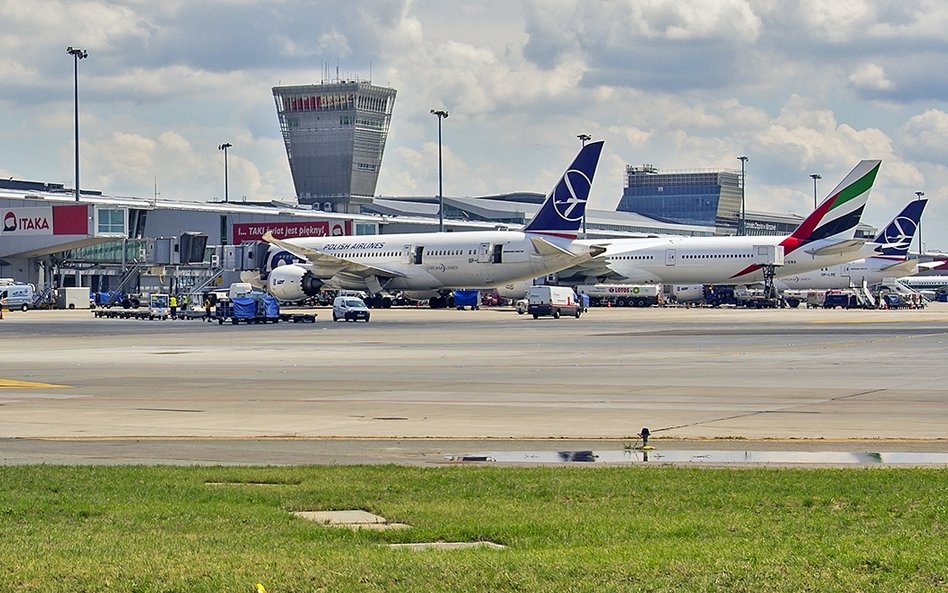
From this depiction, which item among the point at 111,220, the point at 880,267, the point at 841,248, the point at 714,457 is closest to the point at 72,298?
the point at 111,220

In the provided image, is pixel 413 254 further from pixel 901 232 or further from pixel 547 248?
pixel 901 232

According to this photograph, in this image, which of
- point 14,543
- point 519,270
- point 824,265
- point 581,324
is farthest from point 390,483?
Answer: point 824,265

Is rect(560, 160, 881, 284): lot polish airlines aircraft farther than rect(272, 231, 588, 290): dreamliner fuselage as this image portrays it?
Yes

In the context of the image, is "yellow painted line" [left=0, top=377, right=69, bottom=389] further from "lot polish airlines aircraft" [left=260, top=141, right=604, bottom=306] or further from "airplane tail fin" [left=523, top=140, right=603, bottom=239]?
"airplane tail fin" [left=523, top=140, right=603, bottom=239]

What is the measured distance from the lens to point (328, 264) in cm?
9688

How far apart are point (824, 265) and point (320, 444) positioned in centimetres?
8916

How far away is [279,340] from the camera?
53.4m

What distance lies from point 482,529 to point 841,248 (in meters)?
93.9

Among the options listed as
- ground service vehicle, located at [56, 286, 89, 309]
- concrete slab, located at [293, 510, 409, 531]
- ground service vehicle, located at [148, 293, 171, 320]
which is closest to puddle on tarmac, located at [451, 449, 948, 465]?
concrete slab, located at [293, 510, 409, 531]

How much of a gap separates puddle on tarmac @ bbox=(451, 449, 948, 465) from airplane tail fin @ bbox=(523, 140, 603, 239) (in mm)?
76163

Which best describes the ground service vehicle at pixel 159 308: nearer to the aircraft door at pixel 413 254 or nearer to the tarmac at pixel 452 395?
the aircraft door at pixel 413 254

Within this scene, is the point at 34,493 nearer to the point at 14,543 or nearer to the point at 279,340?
the point at 14,543

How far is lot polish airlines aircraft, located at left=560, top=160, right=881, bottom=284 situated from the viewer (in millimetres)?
102500

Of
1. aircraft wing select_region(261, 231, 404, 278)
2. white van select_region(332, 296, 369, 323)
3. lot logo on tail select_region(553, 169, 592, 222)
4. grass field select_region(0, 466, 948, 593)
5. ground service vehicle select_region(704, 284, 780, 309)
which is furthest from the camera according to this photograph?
ground service vehicle select_region(704, 284, 780, 309)
